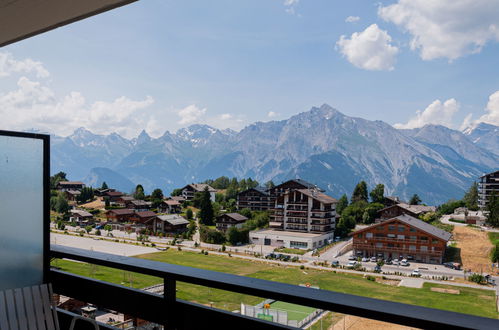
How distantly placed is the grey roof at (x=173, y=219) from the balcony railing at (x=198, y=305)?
650 inches

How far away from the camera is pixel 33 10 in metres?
1.31

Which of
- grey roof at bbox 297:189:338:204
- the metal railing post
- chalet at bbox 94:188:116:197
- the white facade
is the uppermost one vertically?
the metal railing post

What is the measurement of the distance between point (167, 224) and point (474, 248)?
13.6 m

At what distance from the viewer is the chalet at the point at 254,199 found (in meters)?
21.5

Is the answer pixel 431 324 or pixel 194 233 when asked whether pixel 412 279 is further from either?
pixel 431 324

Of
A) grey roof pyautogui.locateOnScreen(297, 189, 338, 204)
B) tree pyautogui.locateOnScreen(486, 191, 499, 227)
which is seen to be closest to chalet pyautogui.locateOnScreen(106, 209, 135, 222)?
grey roof pyautogui.locateOnScreen(297, 189, 338, 204)

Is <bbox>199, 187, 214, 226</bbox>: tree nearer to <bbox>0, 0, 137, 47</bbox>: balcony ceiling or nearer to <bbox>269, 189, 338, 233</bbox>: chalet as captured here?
<bbox>269, 189, 338, 233</bbox>: chalet

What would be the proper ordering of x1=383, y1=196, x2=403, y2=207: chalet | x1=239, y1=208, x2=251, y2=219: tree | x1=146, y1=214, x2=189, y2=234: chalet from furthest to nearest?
x1=239, y1=208, x2=251, y2=219: tree
x1=383, y1=196, x2=403, y2=207: chalet
x1=146, y1=214, x2=189, y2=234: chalet

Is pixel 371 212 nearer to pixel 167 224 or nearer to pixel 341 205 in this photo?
pixel 341 205

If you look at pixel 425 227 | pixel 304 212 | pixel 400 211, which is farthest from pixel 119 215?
pixel 400 211

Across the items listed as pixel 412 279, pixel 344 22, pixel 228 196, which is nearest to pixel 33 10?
pixel 412 279

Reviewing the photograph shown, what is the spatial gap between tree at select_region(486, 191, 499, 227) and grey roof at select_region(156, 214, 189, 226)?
13.7 m

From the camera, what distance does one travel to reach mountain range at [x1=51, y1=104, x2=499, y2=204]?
3756cm

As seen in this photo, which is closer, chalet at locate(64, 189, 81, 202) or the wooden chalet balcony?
chalet at locate(64, 189, 81, 202)
